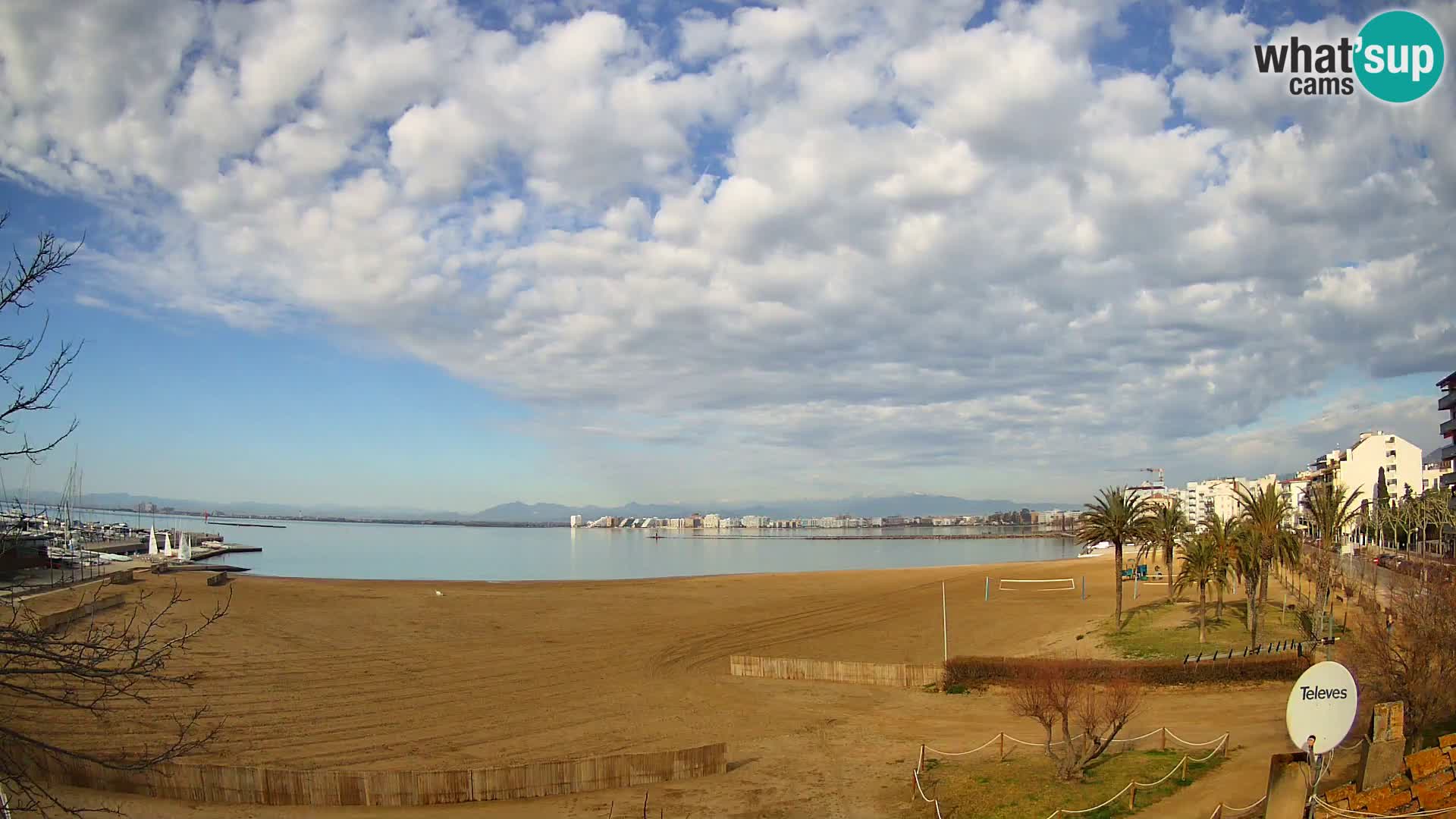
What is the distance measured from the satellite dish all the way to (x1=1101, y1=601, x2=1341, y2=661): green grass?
17.0 metres

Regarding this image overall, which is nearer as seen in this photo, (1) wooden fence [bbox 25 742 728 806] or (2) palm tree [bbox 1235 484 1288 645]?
(1) wooden fence [bbox 25 742 728 806]

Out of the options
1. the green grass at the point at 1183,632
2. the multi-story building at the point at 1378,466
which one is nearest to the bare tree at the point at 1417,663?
the green grass at the point at 1183,632

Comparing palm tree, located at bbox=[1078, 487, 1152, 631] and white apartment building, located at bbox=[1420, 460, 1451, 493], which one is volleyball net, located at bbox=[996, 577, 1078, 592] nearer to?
palm tree, located at bbox=[1078, 487, 1152, 631]

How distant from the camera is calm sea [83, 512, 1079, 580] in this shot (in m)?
97.0

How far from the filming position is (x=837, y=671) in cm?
3047

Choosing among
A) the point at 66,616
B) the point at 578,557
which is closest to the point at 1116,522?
the point at 66,616

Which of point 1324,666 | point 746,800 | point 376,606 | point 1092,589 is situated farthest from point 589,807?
point 1092,589

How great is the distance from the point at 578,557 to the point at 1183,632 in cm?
10915

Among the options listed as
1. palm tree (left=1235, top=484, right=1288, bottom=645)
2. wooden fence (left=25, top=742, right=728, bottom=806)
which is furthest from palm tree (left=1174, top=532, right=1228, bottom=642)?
wooden fence (left=25, top=742, right=728, bottom=806)

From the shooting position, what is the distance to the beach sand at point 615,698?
20.0m

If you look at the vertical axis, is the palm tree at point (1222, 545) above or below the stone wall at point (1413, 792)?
above

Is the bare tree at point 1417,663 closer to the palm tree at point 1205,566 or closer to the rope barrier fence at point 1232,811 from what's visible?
the rope barrier fence at point 1232,811

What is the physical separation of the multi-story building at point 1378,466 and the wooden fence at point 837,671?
97400 mm

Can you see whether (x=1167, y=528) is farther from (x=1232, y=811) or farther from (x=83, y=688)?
(x=83, y=688)
